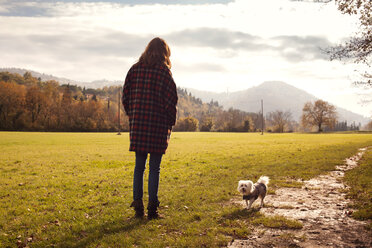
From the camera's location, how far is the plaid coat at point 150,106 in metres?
5.21

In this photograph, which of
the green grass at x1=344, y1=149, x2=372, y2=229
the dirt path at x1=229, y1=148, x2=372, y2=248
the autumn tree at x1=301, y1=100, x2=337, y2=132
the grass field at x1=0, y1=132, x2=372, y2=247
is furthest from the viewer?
the autumn tree at x1=301, y1=100, x2=337, y2=132

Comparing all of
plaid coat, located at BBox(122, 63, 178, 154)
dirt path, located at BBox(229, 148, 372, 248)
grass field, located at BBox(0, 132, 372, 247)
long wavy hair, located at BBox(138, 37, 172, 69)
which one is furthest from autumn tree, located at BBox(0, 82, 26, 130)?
dirt path, located at BBox(229, 148, 372, 248)

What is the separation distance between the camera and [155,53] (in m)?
5.30

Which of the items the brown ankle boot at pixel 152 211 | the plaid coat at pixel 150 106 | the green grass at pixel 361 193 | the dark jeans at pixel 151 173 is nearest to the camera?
the plaid coat at pixel 150 106

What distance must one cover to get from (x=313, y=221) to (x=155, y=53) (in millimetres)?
5123

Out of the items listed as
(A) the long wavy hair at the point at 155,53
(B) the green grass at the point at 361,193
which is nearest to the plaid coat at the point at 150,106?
(A) the long wavy hair at the point at 155,53

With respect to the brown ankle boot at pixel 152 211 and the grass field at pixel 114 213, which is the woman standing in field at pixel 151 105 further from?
the grass field at pixel 114 213

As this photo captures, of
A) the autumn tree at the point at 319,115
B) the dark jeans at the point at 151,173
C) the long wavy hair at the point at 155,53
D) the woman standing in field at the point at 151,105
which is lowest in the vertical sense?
the dark jeans at the point at 151,173

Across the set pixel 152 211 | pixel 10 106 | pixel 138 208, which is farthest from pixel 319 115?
pixel 10 106

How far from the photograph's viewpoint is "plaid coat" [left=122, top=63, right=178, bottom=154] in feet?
17.1

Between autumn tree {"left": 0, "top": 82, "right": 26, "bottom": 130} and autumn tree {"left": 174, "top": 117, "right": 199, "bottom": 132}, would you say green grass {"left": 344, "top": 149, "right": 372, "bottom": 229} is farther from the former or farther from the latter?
autumn tree {"left": 174, "top": 117, "right": 199, "bottom": 132}

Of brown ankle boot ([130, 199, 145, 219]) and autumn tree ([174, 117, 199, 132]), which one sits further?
autumn tree ([174, 117, 199, 132])

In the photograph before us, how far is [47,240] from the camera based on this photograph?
4609 mm

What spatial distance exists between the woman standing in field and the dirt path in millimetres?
2379
